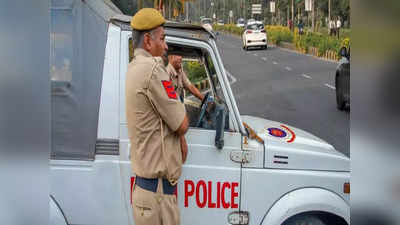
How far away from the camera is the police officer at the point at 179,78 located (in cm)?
407

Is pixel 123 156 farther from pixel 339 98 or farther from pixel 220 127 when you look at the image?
pixel 339 98

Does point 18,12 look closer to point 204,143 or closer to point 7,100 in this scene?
point 7,100

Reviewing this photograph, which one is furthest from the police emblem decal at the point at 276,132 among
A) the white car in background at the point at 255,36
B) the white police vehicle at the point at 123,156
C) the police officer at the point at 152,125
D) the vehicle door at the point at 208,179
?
the white car in background at the point at 255,36

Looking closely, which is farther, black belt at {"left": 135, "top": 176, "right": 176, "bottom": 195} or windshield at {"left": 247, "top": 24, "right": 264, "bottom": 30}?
windshield at {"left": 247, "top": 24, "right": 264, "bottom": 30}

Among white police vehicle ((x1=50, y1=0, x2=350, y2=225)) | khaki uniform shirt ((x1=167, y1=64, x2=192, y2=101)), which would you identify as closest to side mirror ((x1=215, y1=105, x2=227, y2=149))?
white police vehicle ((x1=50, y1=0, x2=350, y2=225))

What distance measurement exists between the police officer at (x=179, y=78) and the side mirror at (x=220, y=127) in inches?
26.0

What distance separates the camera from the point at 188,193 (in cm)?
359

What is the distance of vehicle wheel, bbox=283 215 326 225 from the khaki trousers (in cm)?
113

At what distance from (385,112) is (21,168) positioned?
74cm

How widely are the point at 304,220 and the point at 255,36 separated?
44.5 metres

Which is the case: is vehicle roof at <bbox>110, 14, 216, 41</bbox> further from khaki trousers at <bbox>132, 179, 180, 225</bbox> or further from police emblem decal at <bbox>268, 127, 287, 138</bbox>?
khaki trousers at <bbox>132, 179, 180, 225</bbox>

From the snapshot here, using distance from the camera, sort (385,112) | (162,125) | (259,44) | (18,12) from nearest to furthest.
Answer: (385,112) < (18,12) < (162,125) < (259,44)

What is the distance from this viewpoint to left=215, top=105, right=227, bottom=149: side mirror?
333 centimetres

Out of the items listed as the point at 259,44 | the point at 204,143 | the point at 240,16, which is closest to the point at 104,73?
the point at 204,143
